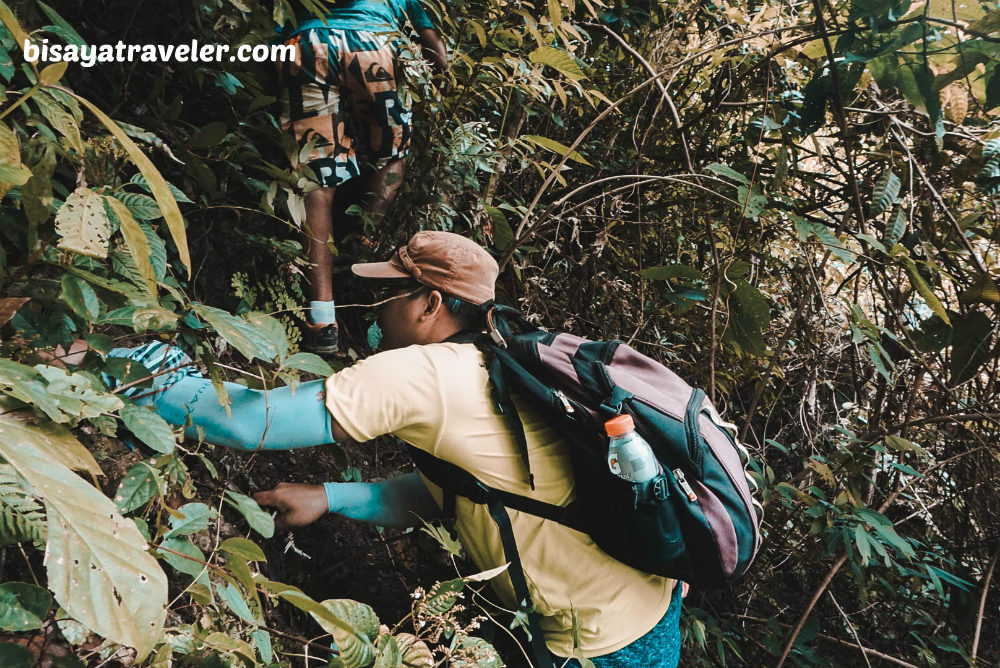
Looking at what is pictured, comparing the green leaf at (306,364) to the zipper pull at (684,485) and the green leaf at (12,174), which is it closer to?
the green leaf at (12,174)

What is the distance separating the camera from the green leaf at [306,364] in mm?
1322

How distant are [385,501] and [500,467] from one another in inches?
21.7

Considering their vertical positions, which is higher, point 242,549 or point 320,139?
point 320,139

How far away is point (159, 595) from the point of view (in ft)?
2.36

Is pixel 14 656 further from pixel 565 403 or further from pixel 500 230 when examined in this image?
pixel 500 230

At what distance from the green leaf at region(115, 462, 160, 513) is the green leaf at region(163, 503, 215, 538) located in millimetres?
56

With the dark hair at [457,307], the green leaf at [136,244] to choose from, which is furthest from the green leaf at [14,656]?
the dark hair at [457,307]

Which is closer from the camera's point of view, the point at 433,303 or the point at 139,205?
the point at 139,205

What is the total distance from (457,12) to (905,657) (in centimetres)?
374

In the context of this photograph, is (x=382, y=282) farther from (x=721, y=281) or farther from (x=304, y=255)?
(x=721, y=281)

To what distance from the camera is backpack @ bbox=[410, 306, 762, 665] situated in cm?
154

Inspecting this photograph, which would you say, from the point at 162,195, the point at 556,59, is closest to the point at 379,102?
the point at 556,59

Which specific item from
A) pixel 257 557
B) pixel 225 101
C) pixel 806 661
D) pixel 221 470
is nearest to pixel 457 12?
pixel 225 101

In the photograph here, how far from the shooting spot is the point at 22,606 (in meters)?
0.80
